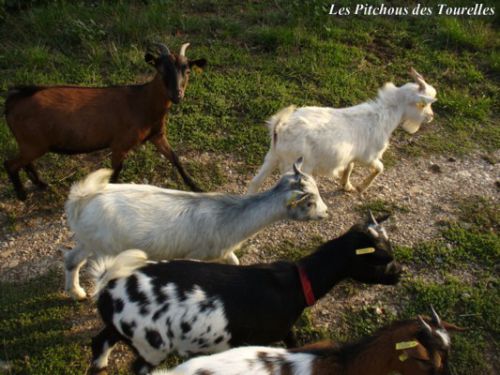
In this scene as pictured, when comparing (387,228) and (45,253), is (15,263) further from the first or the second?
(387,228)

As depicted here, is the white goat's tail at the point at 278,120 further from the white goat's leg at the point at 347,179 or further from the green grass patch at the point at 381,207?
the green grass patch at the point at 381,207

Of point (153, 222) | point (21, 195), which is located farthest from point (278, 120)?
point (21, 195)

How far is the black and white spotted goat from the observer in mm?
3146

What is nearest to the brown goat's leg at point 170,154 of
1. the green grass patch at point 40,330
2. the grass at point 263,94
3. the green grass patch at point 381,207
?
the grass at point 263,94

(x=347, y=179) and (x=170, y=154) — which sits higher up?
(x=170, y=154)

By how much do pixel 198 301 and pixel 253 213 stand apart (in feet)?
3.37

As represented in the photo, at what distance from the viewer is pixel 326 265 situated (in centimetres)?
366

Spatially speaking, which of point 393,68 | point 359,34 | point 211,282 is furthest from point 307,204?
point 359,34

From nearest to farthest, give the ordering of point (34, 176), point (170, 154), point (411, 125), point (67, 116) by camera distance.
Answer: point (67, 116) → point (34, 176) → point (170, 154) → point (411, 125)

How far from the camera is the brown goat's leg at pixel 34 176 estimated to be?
4.91 metres

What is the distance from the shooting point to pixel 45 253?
455cm

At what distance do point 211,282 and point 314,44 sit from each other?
509cm

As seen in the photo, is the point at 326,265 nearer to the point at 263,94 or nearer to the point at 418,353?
the point at 418,353

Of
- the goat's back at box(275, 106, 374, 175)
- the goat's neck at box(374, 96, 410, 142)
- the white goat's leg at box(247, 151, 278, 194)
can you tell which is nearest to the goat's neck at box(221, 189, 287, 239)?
the goat's back at box(275, 106, 374, 175)
